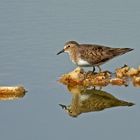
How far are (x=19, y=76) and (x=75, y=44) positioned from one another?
113cm

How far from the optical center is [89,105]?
13391 mm

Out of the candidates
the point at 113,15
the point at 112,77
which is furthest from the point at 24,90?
the point at 113,15

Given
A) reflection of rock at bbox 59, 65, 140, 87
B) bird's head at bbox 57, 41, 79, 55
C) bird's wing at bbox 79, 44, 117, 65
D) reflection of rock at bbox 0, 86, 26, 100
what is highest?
bird's head at bbox 57, 41, 79, 55

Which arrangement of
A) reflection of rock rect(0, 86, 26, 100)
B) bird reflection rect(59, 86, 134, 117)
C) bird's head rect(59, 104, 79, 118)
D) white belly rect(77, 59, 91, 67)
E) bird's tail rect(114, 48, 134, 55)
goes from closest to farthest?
bird's head rect(59, 104, 79, 118) < bird reflection rect(59, 86, 134, 117) < reflection of rock rect(0, 86, 26, 100) < white belly rect(77, 59, 91, 67) < bird's tail rect(114, 48, 134, 55)

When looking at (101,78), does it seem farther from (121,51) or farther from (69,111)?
(69,111)

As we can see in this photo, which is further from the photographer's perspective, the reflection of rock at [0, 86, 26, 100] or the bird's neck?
the bird's neck

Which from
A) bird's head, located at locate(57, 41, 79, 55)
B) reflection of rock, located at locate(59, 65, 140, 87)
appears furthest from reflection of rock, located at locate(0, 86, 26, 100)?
bird's head, located at locate(57, 41, 79, 55)

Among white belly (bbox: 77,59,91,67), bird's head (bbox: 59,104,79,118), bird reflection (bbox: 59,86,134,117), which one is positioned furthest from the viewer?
white belly (bbox: 77,59,91,67)

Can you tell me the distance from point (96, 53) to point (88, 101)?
1.30 metres

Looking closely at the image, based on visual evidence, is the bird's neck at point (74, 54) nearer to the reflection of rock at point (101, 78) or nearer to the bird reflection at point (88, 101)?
the reflection of rock at point (101, 78)

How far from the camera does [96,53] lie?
14.6 metres

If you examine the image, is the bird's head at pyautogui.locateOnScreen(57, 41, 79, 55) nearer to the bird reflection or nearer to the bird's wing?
the bird's wing

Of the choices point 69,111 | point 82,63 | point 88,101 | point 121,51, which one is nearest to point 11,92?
point 69,111

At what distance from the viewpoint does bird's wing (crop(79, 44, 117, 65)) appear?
14.6 m
